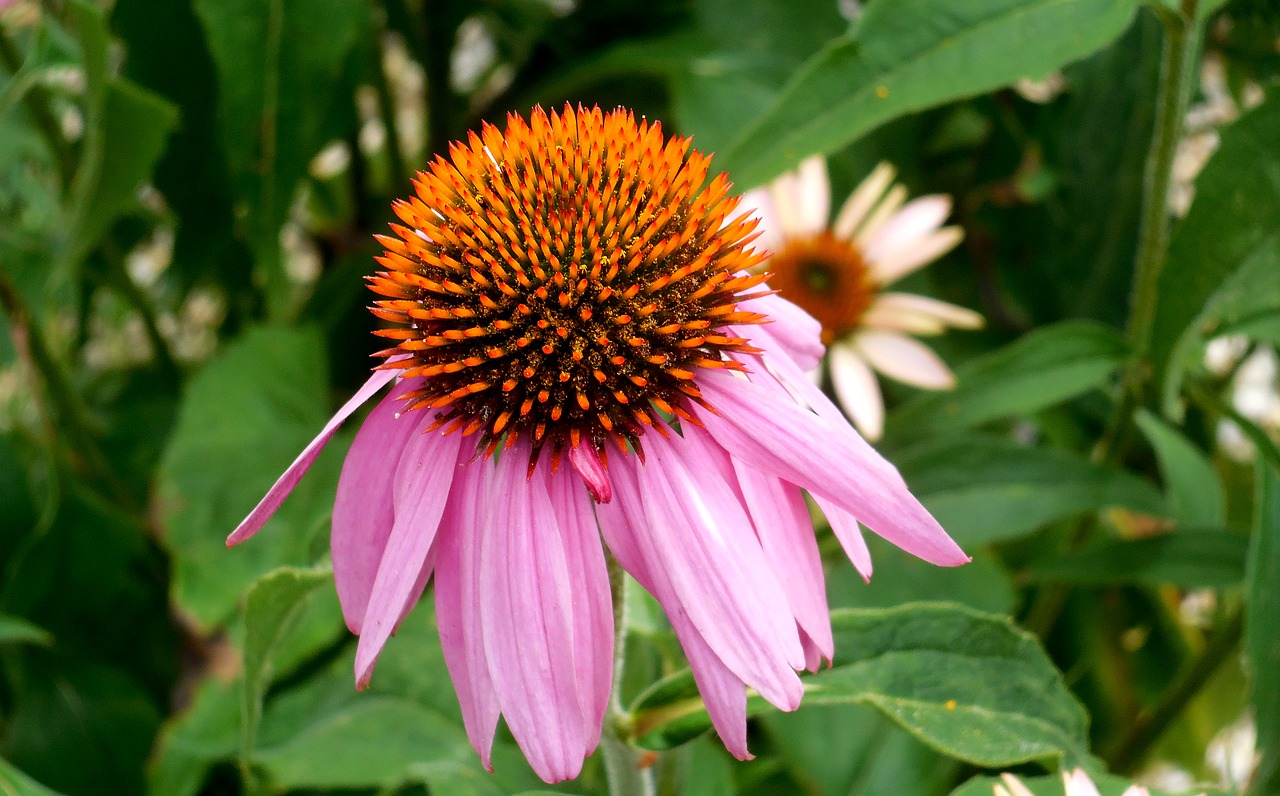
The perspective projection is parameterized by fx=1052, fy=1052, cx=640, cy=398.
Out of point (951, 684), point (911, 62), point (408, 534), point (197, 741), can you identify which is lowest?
point (197, 741)

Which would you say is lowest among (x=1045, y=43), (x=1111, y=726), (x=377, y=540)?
(x=1111, y=726)

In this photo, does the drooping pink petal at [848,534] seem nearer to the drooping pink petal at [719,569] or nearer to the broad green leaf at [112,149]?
the drooping pink petal at [719,569]

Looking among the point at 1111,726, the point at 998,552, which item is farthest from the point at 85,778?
the point at 1111,726

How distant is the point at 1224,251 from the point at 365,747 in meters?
0.55

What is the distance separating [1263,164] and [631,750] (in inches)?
17.5

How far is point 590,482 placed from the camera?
0.36 meters

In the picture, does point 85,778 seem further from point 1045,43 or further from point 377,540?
point 1045,43

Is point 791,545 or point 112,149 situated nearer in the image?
point 791,545

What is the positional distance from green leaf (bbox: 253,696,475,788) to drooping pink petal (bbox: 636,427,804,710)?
0.83 feet

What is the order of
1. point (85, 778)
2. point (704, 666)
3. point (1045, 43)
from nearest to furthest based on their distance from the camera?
point (704, 666) < point (1045, 43) < point (85, 778)

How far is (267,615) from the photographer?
0.40 metres

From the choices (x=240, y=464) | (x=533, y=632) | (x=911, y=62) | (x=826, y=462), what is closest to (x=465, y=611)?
(x=533, y=632)

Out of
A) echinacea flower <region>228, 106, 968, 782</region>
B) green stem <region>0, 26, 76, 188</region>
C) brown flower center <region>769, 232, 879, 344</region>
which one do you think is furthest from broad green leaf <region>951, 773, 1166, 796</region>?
green stem <region>0, 26, 76, 188</region>

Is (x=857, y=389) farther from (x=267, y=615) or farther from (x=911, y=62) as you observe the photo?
(x=267, y=615)
